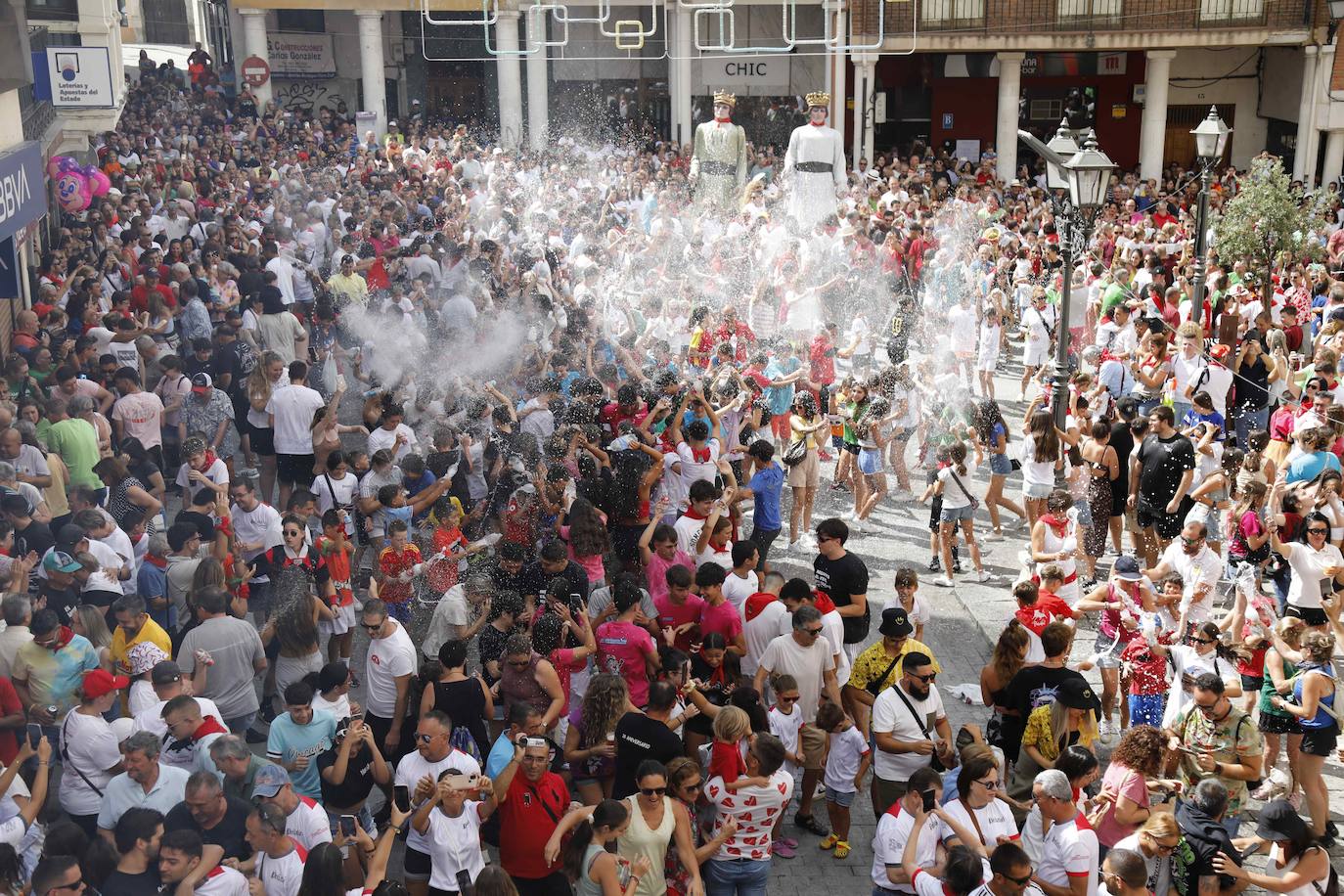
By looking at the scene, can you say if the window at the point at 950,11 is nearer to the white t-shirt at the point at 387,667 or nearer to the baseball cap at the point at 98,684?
the white t-shirt at the point at 387,667

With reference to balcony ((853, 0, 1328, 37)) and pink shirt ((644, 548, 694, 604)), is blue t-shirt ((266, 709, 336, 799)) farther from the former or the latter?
balcony ((853, 0, 1328, 37))

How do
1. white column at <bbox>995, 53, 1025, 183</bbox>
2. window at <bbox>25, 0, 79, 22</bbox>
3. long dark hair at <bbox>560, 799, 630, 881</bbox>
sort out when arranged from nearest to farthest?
long dark hair at <bbox>560, 799, 630, 881</bbox>, window at <bbox>25, 0, 79, 22</bbox>, white column at <bbox>995, 53, 1025, 183</bbox>

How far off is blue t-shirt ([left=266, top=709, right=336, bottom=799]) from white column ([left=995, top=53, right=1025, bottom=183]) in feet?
86.3

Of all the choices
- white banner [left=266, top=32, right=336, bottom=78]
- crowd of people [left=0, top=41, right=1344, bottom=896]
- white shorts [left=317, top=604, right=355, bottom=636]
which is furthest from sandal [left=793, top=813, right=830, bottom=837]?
white banner [left=266, top=32, right=336, bottom=78]

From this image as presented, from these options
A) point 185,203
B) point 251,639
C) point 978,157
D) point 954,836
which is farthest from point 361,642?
Result: point 978,157

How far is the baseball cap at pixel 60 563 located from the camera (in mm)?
7645

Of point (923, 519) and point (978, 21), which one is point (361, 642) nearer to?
point (923, 519)

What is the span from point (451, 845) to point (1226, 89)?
105 ft

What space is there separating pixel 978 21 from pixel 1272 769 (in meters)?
24.9

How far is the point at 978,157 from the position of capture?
111ft

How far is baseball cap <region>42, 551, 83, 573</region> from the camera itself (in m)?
7.64

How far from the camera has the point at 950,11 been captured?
30.1m

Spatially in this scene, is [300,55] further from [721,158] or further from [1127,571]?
[1127,571]

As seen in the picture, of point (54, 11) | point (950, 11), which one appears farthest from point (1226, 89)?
point (54, 11)
